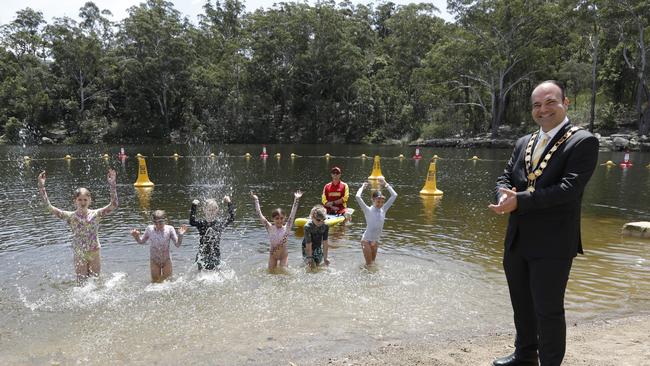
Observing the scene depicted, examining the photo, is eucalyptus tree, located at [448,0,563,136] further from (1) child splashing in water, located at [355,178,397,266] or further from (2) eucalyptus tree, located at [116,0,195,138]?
(1) child splashing in water, located at [355,178,397,266]

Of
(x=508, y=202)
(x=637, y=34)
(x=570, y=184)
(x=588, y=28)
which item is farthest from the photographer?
(x=588, y=28)

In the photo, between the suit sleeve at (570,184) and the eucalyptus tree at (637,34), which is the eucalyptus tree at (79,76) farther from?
the suit sleeve at (570,184)

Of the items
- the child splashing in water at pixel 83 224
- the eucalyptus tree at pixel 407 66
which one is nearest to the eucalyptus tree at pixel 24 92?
the eucalyptus tree at pixel 407 66

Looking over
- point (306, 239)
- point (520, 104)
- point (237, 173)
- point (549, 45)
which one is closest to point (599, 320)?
point (306, 239)

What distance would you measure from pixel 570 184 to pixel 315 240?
→ 5636mm

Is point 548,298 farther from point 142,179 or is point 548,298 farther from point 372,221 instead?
point 142,179

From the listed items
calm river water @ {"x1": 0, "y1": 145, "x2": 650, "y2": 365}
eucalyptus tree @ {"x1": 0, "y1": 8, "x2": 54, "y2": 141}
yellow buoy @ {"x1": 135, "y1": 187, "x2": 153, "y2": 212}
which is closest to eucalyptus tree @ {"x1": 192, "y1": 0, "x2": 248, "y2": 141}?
eucalyptus tree @ {"x1": 0, "y1": 8, "x2": 54, "y2": 141}

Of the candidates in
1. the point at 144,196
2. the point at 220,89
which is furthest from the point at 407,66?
the point at 144,196

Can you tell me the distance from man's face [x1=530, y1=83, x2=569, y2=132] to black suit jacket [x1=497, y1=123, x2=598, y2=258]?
0.34ft

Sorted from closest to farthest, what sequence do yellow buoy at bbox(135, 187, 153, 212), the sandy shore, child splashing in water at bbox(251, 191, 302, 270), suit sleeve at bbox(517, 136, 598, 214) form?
1. suit sleeve at bbox(517, 136, 598, 214)
2. the sandy shore
3. child splashing in water at bbox(251, 191, 302, 270)
4. yellow buoy at bbox(135, 187, 153, 212)

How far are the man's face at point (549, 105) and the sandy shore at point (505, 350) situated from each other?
239 centimetres

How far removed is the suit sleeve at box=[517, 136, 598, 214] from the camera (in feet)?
11.0

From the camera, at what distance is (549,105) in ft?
11.8

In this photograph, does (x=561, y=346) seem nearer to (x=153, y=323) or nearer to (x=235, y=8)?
(x=153, y=323)
